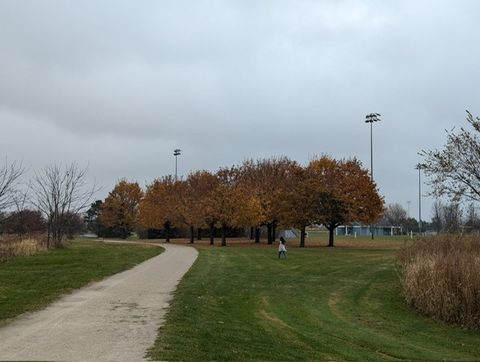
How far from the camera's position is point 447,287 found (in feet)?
45.5

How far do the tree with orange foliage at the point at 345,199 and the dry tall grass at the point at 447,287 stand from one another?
32517mm

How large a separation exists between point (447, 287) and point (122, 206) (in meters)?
74.5

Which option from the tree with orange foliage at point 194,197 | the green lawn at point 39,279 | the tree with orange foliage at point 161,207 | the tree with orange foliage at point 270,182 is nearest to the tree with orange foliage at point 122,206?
the tree with orange foliage at point 161,207

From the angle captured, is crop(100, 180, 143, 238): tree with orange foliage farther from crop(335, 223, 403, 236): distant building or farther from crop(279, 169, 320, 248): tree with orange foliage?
crop(335, 223, 403, 236): distant building

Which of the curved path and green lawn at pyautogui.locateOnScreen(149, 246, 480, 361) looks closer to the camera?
the curved path

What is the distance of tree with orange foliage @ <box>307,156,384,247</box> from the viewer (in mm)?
48906

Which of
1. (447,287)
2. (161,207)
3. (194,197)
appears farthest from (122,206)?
(447,287)

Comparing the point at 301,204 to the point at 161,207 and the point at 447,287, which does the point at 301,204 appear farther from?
the point at 447,287

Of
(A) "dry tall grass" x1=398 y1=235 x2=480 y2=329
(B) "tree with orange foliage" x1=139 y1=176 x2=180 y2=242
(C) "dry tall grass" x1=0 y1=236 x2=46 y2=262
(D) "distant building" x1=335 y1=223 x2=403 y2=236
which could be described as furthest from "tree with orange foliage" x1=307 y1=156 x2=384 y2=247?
(D) "distant building" x1=335 y1=223 x2=403 y2=236

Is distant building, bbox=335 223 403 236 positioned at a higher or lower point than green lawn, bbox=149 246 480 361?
higher

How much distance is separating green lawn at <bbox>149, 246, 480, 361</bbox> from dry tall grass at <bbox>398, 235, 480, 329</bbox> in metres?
0.50

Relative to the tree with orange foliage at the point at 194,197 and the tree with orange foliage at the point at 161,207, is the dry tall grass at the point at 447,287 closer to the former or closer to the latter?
the tree with orange foliage at the point at 194,197

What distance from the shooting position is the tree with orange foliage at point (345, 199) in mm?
48906

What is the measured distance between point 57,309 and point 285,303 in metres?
5.77
